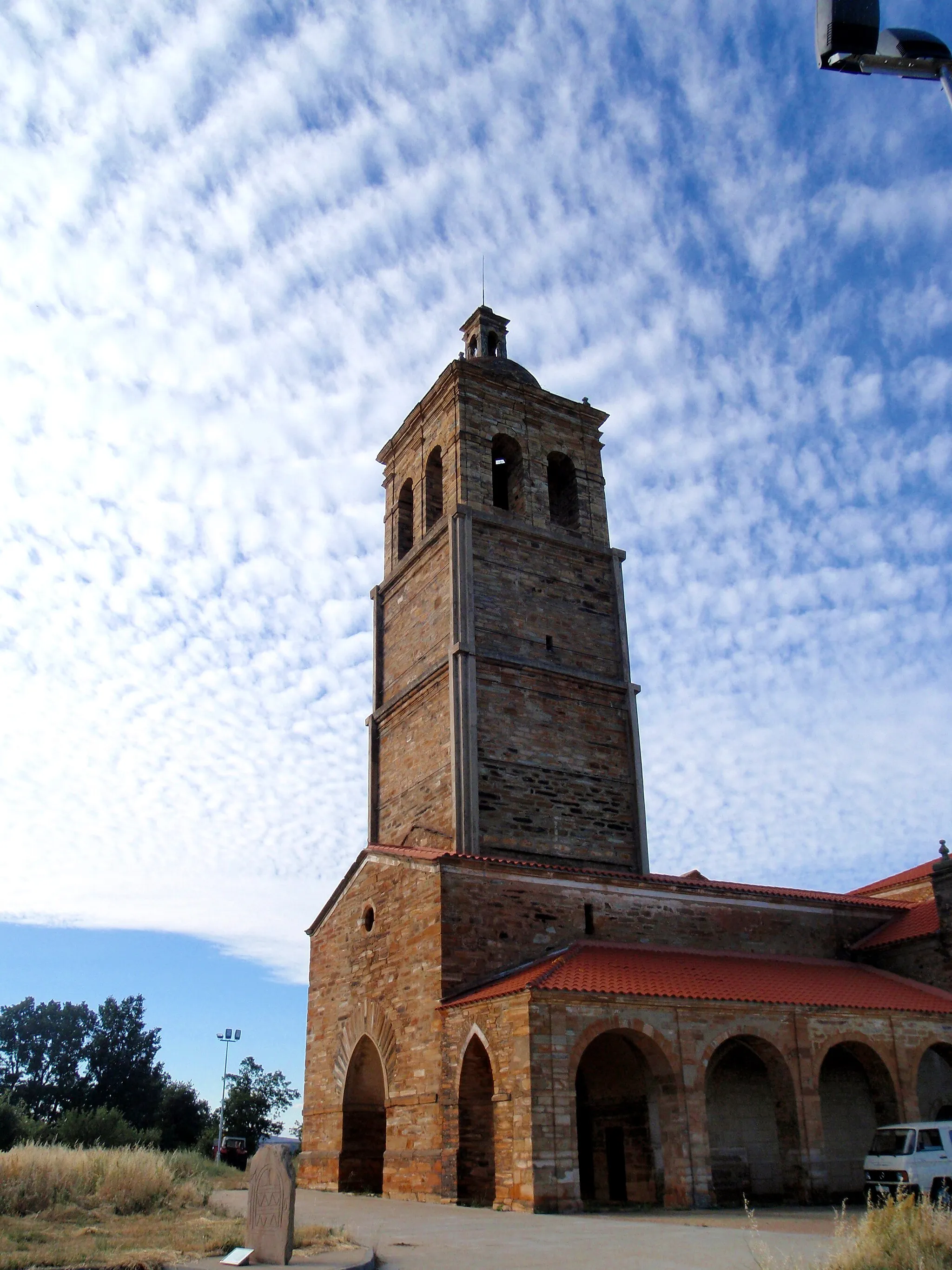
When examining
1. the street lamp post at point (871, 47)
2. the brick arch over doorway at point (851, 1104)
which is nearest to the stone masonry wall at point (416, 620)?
the brick arch over doorway at point (851, 1104)

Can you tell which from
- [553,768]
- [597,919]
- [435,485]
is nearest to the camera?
[597,919]

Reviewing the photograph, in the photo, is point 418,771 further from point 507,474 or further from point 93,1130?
point 93,1130

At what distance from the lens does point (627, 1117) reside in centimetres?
1493

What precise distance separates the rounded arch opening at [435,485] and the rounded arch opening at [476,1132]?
12856mm

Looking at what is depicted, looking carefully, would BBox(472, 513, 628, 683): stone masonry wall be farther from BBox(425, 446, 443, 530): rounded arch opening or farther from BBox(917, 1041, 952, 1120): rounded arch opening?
BBox(917, 1041, 952, 1120): rounded arch opening

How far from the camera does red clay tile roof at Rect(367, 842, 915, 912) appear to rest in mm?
16594

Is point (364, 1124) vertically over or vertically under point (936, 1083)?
under

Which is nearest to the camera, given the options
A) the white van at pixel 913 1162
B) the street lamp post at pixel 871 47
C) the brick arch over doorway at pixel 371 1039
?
the street lamp post at pixel 871 47

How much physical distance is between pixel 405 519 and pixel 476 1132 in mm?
15074

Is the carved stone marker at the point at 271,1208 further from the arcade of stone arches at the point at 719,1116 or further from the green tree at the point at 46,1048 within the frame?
the green tree at the point at 46,1048

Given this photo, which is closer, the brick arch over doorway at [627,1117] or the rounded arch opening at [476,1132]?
the brick arch over doorway at [627,1117]

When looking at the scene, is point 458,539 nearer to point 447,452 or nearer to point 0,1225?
point 447,452

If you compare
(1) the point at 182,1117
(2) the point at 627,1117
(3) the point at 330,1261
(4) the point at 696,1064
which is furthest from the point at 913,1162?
(1) the point at 182,1117

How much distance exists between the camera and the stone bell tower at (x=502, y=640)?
19719 mm
